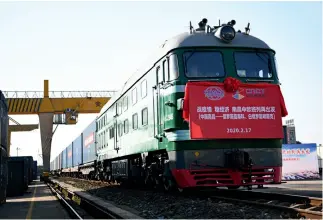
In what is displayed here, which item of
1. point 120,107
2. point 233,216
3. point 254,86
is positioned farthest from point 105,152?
point 233,216

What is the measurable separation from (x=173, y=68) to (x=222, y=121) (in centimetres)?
181

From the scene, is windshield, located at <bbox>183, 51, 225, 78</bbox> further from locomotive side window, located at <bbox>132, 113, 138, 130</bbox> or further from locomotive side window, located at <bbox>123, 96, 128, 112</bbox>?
locomotive side window, located at <bbox>123, 96, 128, 112</bbox>

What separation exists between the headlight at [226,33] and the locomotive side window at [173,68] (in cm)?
133

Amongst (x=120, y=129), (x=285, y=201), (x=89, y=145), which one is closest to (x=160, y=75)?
(x=285, y=201)

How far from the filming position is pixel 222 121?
33.1 feet

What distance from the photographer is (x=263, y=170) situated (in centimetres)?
1038

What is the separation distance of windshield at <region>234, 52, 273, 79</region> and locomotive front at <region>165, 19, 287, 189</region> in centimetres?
3

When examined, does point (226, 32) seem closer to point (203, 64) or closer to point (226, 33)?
point (226, 33)

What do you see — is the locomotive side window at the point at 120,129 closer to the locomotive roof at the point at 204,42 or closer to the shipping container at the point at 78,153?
the locomotive roof at the point at 204,42

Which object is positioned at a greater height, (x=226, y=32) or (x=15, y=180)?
(x=226, y=32)

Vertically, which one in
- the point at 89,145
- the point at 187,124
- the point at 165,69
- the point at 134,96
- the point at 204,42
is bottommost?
the point at 187,124

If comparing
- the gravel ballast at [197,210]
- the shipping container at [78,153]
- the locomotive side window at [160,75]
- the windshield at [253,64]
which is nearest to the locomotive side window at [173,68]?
the locomotive side window at [160,75]

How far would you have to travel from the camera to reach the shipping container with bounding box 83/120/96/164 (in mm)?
25356

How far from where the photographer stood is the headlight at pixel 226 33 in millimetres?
10891
